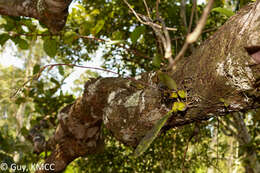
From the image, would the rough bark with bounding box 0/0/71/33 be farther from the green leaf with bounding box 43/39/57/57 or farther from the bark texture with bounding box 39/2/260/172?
the bark texture with bounding box 39/2/260/172

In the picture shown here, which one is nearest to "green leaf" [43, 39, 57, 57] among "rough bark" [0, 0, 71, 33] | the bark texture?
"rough bark" [0, 0, 71, 33]

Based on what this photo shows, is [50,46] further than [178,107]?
Yes

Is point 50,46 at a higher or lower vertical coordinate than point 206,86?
higher

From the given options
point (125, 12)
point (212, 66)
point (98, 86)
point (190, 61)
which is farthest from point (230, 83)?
point (125, 12)

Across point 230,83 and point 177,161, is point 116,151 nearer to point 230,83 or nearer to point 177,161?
point 177,161

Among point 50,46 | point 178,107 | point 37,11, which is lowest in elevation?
point 178,107

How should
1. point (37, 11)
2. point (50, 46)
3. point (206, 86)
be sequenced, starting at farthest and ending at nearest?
point (50, 46)
point (37, 11)
point (206, 86)

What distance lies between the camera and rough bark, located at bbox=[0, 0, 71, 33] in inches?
53.4

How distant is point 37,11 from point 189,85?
1057 mm

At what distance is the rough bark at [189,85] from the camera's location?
683mm

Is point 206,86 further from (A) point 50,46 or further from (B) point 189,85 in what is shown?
(A) point 50,46

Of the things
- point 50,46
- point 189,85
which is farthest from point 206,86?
point 50,46

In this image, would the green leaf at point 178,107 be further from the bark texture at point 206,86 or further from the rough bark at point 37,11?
the rough bark at point 37,11

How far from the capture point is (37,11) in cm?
141
